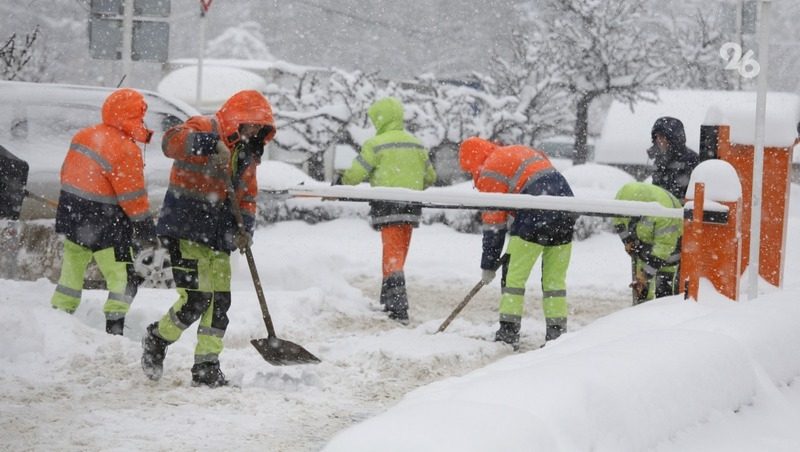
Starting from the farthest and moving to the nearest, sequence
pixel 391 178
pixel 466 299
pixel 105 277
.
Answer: pixel 391 178 → pixel 466 299 → pixel 105 277

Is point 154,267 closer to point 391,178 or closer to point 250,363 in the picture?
point 391,178

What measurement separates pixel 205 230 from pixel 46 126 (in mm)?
3588

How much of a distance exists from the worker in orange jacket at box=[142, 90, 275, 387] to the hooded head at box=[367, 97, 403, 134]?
3.03 m

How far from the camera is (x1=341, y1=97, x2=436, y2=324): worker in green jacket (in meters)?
9.13

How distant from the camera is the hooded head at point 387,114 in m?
9.32

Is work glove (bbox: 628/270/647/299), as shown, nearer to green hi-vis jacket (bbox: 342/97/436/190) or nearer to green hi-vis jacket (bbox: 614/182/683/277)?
green hi-vis jacket (bbox: 614/182/683/277)

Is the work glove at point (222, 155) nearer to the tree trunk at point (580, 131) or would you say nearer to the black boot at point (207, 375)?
the black boot at point (207, 375)

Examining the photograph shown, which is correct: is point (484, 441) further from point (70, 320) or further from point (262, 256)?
point (262, 256)

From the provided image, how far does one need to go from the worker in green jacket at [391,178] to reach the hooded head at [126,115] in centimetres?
219

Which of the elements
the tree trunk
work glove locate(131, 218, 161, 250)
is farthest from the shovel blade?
the tree trunk

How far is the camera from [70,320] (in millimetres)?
6984

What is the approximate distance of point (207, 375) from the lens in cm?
619

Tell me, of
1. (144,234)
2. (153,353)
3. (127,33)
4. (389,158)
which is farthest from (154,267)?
(127,33)

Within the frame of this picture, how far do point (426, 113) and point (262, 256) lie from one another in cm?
779
